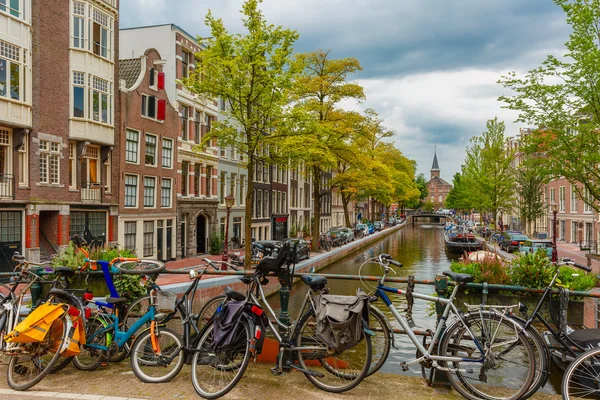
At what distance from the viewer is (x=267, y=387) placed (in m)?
4.86

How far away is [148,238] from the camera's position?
88.5ft

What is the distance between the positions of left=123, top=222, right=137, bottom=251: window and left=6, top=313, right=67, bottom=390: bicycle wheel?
69.8ft

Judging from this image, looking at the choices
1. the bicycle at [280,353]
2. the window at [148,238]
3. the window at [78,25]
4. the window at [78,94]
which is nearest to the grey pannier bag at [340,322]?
the bicycle at [280,353]

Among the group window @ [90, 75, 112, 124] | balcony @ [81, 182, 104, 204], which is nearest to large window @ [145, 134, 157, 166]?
window @ [90, 75, 112, 124]

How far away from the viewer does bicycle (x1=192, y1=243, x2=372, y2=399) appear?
4.72 meters

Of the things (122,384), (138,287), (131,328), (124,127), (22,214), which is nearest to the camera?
(122,384)

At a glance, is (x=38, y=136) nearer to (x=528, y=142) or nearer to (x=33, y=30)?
(x=33, y=30)

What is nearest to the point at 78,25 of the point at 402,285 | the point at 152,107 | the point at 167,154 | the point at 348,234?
the point at 152,107

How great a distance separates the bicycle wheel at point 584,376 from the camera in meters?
4.14

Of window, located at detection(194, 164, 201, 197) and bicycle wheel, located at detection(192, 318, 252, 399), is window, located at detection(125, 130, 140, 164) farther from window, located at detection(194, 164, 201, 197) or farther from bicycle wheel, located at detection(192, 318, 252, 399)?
bicycle wheel, located at detection(192, 318, 252, 399)

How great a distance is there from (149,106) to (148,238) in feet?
24.5

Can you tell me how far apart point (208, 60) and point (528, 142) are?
15845mm

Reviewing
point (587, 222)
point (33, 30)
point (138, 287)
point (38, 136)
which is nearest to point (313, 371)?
point (138, 287)

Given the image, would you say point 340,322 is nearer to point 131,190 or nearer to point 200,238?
point 131,190
